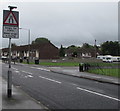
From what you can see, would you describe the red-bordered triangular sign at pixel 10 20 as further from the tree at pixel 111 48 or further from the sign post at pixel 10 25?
the tree at pixel 111 48

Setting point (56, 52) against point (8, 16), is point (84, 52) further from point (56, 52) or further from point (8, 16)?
point (8, 16)

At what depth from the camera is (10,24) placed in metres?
9.16

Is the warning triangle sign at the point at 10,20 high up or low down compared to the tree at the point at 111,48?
down

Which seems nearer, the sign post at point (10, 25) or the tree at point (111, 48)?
the sign post at point (10, 25)

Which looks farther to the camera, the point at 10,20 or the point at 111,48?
the point at 111,48

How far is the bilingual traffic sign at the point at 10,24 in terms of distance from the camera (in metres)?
9.03

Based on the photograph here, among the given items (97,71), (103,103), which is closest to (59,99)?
(103,103)

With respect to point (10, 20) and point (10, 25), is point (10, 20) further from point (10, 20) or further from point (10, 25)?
point (10, 25)

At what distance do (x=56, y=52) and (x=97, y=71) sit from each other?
60754 mm

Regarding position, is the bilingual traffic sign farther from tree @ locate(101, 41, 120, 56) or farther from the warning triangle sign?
tree @ locate(101, 41, 120, 56)

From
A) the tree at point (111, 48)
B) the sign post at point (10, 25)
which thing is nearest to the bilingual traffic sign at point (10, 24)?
the sign post at point (10, 25)

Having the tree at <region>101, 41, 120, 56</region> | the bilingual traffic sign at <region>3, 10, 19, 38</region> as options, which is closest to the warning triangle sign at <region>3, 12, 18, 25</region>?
the bilingual traffic sign at <region>3, 10, 19, 38</region>

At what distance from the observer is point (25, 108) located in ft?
23.3

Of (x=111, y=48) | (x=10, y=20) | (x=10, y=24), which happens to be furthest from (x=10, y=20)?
(x=111, y=48)
